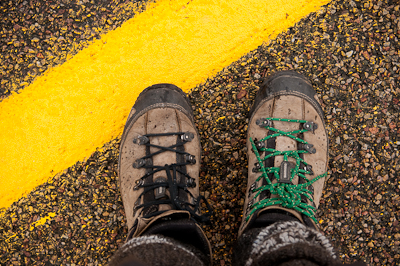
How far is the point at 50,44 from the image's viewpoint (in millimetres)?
2078

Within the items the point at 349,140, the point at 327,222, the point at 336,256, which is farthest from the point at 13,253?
the point at 349,140

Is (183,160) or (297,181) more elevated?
(183,160)

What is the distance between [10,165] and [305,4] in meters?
2.52

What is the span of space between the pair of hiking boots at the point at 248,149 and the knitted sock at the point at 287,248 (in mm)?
467

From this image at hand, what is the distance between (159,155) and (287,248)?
3.59 feet

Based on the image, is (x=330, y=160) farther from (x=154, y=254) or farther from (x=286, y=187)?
(x=154, y=254)

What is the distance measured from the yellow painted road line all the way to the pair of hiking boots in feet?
0.76

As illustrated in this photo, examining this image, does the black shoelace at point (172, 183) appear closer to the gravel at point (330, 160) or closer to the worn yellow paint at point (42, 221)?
the gravel at point (330, 160)

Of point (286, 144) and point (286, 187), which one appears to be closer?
point (286, 187)

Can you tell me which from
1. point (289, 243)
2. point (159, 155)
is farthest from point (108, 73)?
point (289, 243)

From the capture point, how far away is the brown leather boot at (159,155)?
6.10 ft

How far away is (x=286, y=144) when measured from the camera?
196 cm

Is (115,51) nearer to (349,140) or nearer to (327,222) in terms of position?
(349,140)

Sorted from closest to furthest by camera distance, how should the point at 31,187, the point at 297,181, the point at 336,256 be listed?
the point at 336,256, the point at 297,181, the point at 31,187
